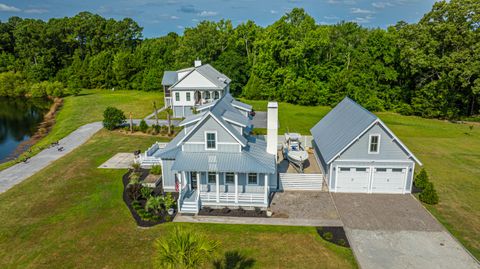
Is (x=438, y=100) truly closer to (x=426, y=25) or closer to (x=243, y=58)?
(x=426, y=25)

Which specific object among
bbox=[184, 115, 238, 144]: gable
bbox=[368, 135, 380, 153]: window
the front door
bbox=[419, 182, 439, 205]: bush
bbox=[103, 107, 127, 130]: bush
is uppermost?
bbox=[184, 115, 238, 144]: gable

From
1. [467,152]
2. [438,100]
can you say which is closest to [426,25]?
[438,100]

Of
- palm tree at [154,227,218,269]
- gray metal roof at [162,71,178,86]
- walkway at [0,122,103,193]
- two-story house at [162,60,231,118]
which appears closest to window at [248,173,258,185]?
palm tree at [154,227,218,269]

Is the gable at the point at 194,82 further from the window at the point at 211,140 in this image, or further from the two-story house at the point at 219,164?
the window at the point at 211,140

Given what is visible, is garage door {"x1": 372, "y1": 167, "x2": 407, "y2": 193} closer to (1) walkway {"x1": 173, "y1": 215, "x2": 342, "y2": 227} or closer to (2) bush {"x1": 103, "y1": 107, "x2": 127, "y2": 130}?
(1) walkway {"x1": 173, "y1": 215, "x2": 342, "y2": 227}

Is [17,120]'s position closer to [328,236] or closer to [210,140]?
[210,140]

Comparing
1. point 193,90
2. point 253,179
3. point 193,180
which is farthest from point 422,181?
point 193,90

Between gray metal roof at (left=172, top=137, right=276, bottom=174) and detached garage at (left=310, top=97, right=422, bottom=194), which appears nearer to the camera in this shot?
gray metal roof at (left=172, top=137, right=276, bottom=174)
